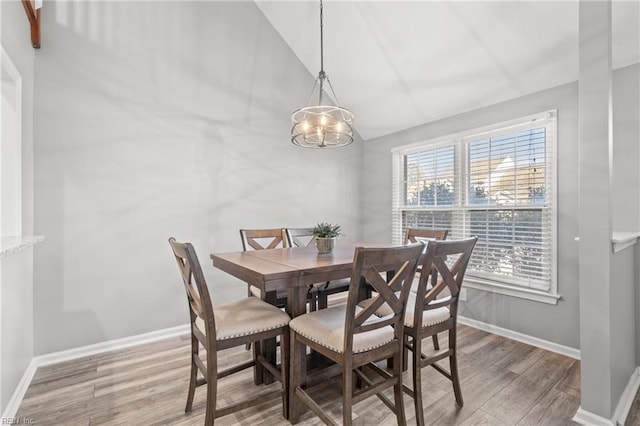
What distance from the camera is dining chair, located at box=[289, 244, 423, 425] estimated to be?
4.78ft

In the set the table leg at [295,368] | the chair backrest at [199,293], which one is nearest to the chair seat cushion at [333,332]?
the table leg at [295,368]

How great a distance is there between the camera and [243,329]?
1722 mm

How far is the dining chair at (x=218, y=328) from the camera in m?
1.61

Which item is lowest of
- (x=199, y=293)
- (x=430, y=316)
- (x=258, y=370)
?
(x=258, y=370)

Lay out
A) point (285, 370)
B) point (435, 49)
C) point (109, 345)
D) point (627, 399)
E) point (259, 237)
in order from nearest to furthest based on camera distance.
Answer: point (285, 370) < point (627, 399) < point (109, 345) < point (259, 237) < point (435, 49)

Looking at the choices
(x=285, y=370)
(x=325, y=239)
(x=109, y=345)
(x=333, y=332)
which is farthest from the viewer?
(x=109, y=345)

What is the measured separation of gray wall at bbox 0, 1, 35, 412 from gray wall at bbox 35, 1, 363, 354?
0.11 meters

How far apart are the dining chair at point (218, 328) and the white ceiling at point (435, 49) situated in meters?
2.82

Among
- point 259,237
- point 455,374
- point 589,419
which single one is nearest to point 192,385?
point 259,237

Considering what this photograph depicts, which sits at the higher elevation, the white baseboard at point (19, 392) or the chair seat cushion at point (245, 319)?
the chair seat cushion at point (245, 319)

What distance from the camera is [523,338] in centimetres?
287

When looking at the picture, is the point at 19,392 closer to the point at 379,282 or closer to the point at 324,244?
the point at 324,244

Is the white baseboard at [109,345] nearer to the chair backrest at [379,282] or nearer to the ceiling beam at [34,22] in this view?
the chair backrest at [379,282]

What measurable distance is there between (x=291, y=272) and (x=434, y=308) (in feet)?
2.90
